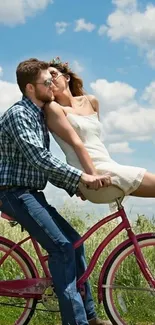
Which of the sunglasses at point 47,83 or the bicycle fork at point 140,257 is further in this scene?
the bicycle fork at point 140,257

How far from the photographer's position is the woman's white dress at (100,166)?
5000mm

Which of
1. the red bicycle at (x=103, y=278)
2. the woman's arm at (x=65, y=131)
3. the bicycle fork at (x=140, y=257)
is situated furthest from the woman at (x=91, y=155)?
the bicycle fork at (x=140, y=257)

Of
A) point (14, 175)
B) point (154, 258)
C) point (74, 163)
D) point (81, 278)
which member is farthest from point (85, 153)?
point (154, 258)

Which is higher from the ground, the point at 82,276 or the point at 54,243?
the point at 54,243

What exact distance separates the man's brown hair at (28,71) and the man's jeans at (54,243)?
0.80m

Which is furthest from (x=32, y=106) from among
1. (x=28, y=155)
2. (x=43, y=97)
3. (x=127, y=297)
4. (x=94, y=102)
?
(x=127, y=297)

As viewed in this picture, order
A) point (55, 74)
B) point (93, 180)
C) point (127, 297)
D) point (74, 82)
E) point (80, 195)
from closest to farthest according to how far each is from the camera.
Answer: point (93, 180)
point (80, 195)
point (55, 74)
point (74, 82)
point (127, 297)

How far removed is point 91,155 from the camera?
16.6 feet

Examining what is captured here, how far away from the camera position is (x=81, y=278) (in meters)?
5.16

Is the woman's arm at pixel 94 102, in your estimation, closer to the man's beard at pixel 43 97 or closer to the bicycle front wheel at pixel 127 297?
the man's beard at pixel 43 97

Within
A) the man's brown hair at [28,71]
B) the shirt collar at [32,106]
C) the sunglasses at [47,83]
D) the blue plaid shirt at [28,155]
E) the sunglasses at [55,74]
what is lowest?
the blue plaid shirt at [28,155]

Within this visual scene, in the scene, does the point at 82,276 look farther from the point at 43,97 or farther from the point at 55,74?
the point at 55,74

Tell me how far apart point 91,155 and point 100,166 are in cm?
11

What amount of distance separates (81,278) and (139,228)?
343 centimetres
